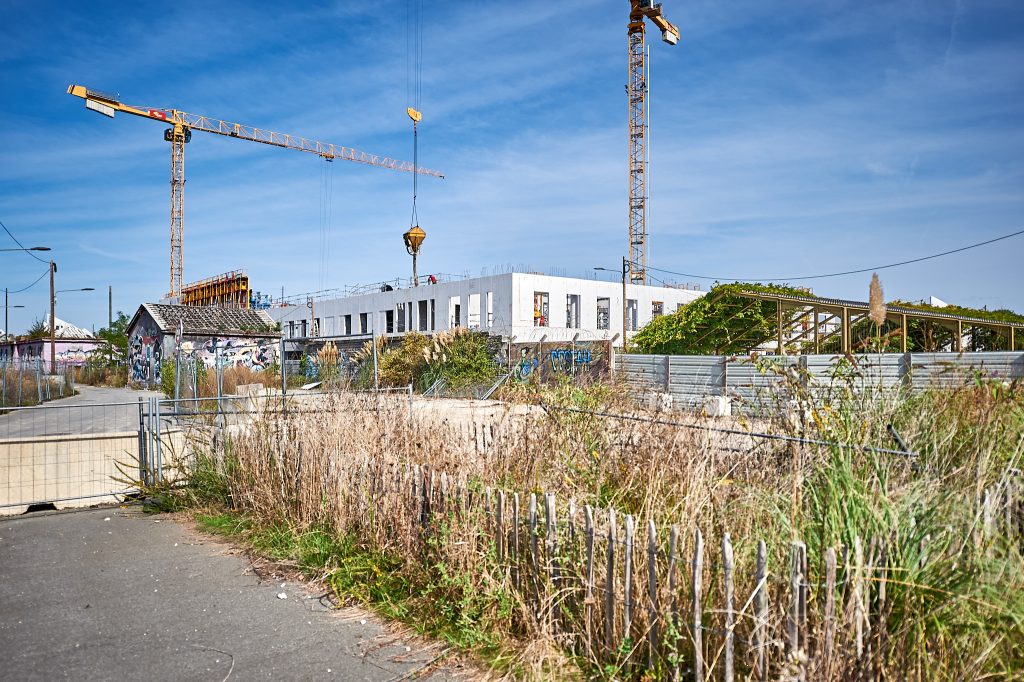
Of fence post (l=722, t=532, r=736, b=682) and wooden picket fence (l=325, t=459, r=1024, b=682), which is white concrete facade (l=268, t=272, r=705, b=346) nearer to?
wooden picket fence (l=325, t=459, r=1024, b=682)

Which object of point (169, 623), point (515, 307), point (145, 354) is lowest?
point (169, 623)

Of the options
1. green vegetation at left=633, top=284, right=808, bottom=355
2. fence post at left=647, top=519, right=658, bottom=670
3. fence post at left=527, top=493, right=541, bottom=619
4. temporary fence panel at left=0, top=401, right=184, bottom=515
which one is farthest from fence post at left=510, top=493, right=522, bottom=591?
green vegetation at left=633, top=284, right=808, bottom=355

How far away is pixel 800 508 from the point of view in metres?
3.62

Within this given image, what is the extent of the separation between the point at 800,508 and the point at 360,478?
3.78 metres

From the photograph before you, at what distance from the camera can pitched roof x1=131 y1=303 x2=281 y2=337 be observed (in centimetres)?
3691

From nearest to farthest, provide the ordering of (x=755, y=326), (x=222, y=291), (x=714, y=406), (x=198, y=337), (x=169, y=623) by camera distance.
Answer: (x=169, y=623) < (x=714, y=406) < (x=755, y=326) < (x=198, y=337) < (x=222, y=291)

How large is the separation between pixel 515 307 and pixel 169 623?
109 feet

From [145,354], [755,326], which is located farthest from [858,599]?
[145,354]

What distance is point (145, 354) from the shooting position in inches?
1540

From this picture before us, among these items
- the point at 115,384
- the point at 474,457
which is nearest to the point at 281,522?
the point at 474,457

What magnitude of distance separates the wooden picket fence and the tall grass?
0.06ft

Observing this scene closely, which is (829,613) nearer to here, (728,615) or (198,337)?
Result: (728,615)

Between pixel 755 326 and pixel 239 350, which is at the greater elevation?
pixel 755 326

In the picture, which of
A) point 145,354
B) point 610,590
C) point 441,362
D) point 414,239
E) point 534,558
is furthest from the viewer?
point 414,239
